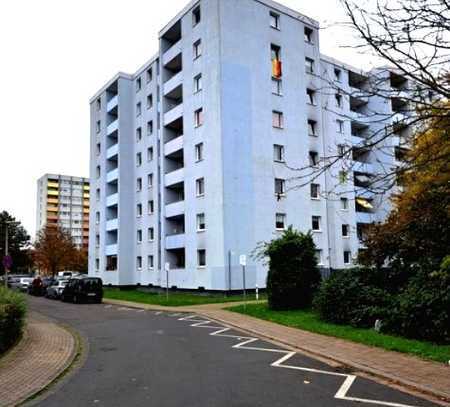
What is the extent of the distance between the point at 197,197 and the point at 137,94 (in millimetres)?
18096

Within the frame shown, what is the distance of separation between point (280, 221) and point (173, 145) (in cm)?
1019

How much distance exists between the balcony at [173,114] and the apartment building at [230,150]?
91mm

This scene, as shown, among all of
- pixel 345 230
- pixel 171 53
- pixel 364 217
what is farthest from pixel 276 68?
pixel 364 217

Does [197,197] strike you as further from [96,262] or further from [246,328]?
[96,262]

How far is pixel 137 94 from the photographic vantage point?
4656 cm

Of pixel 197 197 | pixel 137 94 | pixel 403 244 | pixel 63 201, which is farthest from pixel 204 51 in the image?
pixel 63 201

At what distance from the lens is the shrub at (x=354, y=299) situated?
14359 mm

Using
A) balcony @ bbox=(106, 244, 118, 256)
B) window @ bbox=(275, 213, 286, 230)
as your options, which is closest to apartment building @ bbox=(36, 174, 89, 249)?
balcony @ bbox=(106, 244, 118, 256)

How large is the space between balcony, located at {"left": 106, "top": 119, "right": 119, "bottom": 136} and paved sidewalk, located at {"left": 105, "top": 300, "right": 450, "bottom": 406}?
35.2 metres

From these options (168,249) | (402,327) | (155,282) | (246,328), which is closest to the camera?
(402,327)

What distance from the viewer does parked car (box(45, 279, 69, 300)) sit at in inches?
1345

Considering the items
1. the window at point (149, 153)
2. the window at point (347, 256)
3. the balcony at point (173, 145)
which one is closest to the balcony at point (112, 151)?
the window at point (149, 153)

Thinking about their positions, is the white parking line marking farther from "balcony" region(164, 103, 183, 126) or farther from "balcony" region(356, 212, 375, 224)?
"balcony" region(356, 212, 375, 224)

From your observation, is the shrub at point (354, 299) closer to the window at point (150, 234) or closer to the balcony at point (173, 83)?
the balcony at point (173, 83)
